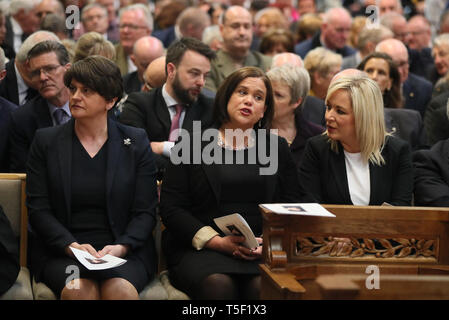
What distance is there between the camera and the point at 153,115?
506 centimetres

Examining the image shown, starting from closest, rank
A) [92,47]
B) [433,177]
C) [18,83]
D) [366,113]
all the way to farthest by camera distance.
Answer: [366,113], [433,177], [18,83], [92,47]

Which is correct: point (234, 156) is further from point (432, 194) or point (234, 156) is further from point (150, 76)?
point (150, 76)

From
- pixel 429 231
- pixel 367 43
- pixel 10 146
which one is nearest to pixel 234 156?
pixel 429 231

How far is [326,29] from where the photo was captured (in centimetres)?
850

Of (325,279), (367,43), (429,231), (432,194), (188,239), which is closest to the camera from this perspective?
(325,279)

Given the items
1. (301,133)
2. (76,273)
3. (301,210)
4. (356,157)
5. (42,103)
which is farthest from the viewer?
(301,133)

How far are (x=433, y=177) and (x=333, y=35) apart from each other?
426 centimetres

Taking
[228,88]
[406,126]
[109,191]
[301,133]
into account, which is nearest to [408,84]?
[406,126]

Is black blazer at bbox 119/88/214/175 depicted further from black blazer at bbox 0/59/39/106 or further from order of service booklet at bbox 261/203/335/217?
order of service booklet at bbox 261/203/335/217

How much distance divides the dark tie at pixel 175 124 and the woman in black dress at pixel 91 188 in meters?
0.91

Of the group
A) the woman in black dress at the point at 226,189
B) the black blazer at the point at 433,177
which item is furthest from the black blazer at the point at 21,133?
the black blazer at the point at 433,177

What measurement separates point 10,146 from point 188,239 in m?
1.37

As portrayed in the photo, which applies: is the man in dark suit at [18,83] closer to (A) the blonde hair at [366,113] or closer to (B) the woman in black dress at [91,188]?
(B) the woman in black dress at [91,188]

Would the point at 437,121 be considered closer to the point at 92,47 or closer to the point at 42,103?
the point at 92,47
